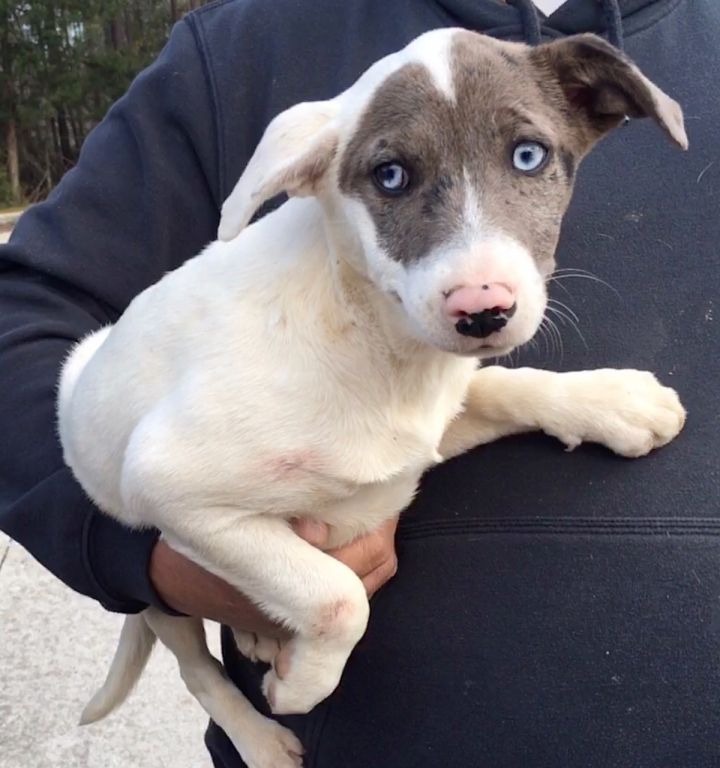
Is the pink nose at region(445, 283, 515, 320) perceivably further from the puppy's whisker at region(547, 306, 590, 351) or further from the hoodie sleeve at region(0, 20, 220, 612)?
the hoodie sleeve at region(0, 20, 220, 612)

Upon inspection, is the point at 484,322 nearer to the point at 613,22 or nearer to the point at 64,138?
the point at 613,22

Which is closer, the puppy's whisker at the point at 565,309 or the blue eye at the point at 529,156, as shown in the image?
the blue eye at the point at 529,156

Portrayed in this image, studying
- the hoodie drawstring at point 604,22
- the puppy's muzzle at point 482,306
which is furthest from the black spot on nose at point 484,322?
the hoodie drawstring at point 604,22

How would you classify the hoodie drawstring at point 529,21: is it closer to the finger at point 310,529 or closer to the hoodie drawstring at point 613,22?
the hoodie drawstring at point 613,22

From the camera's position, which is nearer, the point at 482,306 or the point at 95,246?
the point at 482,306

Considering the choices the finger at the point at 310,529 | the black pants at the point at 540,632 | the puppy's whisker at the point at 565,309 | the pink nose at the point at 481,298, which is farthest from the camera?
the puppy's whisker at the point at 565,309

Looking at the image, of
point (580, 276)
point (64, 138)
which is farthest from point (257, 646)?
point (64, 138)

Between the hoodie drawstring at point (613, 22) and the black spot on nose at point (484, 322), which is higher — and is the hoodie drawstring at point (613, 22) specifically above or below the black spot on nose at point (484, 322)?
above

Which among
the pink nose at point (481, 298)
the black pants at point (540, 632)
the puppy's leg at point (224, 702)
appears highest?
the pink nose at point (481, 298)
